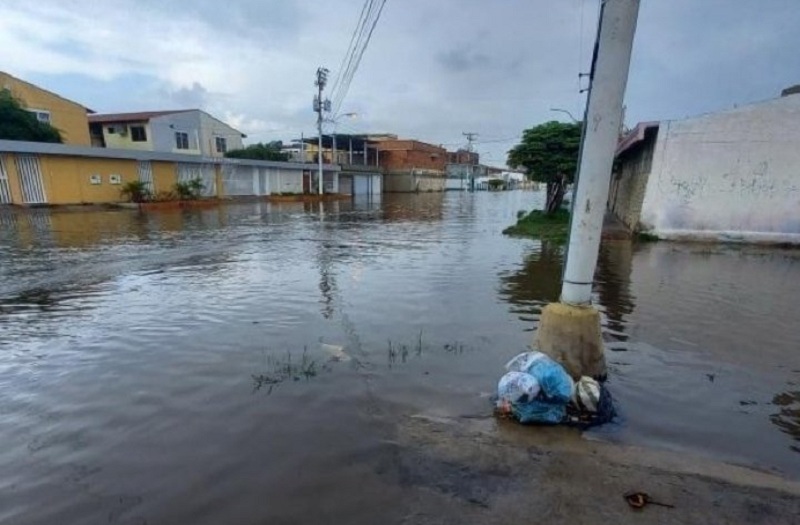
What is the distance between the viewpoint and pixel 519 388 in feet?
13.3

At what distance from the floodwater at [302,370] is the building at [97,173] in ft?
58.3

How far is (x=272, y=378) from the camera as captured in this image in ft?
16.1

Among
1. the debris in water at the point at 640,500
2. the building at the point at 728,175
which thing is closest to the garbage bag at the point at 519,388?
the debris in water at the point at 640,500

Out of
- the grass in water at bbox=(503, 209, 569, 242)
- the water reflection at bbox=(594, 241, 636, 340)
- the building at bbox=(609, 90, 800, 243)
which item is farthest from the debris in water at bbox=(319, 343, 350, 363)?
the building at bbox=(609, 90, 800, 243)

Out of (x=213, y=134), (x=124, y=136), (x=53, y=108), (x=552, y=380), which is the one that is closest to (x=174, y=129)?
(x=124, y=136)

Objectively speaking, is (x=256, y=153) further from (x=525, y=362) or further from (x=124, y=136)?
(x=525, y=362)

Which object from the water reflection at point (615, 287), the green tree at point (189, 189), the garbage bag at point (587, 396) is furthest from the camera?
the green tree at point (189, 189)

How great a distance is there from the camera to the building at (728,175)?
14008mm

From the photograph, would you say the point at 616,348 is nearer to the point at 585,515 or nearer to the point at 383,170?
the point at 585,515

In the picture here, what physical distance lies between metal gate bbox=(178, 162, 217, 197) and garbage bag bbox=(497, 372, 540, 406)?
112 feet

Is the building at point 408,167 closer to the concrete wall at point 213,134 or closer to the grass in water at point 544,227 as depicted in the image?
the concrete wall at point 213,134

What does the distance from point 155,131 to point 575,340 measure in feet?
136

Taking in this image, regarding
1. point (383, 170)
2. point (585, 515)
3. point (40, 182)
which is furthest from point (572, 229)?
point (383, 170)

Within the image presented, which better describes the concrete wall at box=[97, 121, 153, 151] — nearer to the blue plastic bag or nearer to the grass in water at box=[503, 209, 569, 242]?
the grass in water at box=[503, 209, 569, 242]
